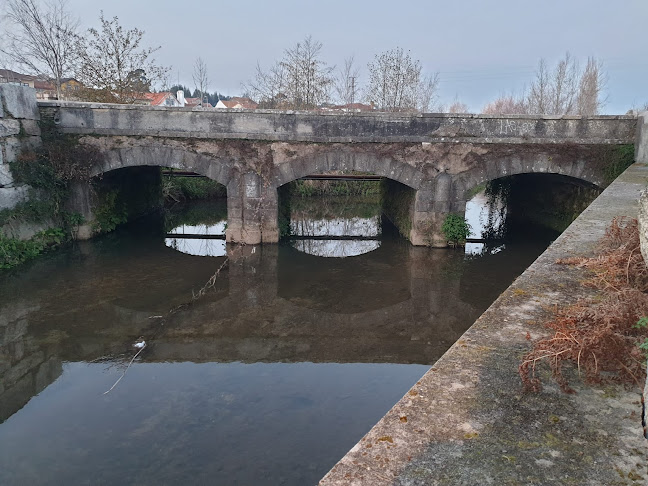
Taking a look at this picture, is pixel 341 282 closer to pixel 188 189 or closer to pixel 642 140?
pixel 642 140

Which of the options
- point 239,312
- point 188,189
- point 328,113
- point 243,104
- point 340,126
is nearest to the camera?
point 239,312

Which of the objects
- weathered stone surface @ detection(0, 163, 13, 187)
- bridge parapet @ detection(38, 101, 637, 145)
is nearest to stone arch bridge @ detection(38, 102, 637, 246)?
bridge parapet @ detection(38, 101, 637, 145)

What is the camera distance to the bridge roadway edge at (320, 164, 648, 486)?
1442mm

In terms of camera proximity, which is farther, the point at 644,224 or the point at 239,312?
the point at 239,312

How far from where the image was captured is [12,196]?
9.01m

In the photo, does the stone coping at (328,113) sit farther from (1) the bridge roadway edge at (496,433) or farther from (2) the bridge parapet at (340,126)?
(1) the bridge roadway edge at (496,433)

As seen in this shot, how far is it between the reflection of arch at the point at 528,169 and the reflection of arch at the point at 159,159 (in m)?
5.62

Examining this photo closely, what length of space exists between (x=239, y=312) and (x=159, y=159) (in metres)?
5.22

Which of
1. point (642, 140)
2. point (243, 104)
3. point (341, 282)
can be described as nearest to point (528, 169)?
point (642, 140)

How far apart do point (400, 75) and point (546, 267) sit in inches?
862

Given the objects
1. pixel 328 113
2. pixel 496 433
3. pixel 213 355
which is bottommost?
pixel 213 355

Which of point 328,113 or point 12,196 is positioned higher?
point 328,113

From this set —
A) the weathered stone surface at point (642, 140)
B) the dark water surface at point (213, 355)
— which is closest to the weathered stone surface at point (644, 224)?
the dark water surface at point (213, 355)

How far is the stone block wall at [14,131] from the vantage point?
8789mm
